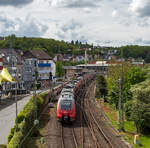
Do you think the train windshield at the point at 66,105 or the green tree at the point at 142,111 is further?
the train windshield at the point at 66,105

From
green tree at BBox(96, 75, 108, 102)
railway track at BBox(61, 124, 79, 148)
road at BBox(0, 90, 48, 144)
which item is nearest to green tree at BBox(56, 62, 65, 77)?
green tree at BBox(96, 75, 108, 102)

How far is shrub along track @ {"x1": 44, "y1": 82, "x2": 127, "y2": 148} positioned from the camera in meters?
20.3

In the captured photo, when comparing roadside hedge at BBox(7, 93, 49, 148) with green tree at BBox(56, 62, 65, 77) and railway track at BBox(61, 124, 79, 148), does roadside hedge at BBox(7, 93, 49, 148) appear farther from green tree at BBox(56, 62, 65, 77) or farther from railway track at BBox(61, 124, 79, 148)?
green tree at BBox(56, 62, 65, 77)

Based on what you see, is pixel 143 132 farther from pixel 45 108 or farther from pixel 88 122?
pixel 45 108

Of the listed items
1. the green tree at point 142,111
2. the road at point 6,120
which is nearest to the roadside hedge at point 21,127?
the road at point 6,120

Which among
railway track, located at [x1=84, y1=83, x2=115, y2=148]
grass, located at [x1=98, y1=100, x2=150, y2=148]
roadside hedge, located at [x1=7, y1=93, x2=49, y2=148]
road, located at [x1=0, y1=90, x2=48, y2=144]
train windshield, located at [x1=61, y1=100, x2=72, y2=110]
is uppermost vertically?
train windshield, located at [x1=61, y1=100, x2=72, y2=110]

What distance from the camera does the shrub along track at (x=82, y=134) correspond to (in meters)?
20.3

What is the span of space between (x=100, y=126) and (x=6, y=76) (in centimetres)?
1437

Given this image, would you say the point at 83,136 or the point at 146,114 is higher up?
the point at 146,114

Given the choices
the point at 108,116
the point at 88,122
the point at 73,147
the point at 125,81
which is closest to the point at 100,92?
the point at 125,81

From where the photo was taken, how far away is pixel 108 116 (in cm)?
3219

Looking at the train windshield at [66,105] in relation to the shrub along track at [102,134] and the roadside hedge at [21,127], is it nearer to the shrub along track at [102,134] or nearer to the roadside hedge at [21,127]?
the shrub along track at [102,134]

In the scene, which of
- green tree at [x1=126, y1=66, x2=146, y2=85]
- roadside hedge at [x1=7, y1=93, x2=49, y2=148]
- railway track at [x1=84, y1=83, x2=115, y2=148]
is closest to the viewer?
roadside hedge at [x1=7, y1=93, x2=49, y2=148]

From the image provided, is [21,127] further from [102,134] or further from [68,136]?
[102,134]
